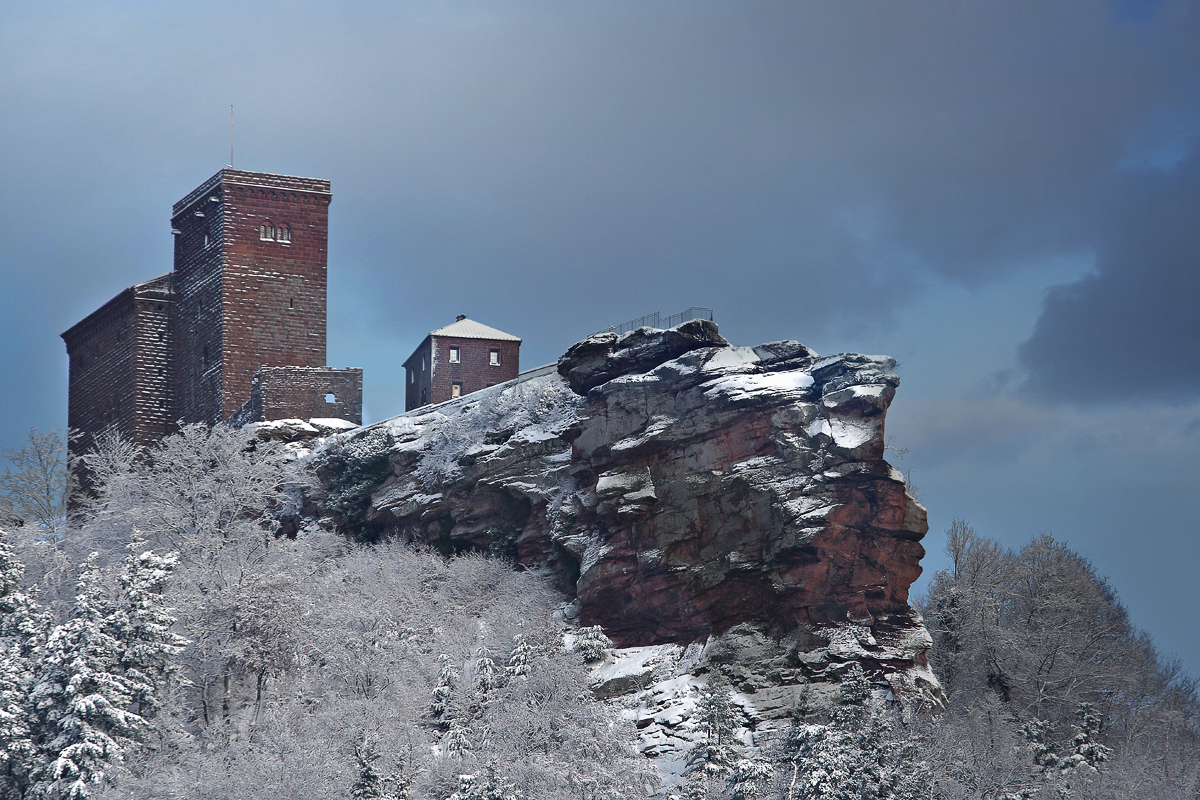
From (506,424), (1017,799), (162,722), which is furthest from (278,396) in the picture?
(1017,799)

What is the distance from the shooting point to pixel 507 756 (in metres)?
42.2

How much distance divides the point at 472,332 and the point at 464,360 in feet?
6.51


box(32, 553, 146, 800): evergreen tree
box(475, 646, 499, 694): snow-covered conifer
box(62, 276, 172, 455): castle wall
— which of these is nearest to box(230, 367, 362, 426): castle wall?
box(62, 276, 172, 455): castle wall

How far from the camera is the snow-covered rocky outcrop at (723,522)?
4800cm

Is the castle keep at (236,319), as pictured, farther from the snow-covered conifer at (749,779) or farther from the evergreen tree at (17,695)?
the snow-covered conifer at (749,779)

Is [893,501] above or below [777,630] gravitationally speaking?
above

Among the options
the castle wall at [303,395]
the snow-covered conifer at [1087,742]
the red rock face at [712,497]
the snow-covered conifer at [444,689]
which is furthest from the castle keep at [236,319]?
the snow-covered conifer at [1087,742]

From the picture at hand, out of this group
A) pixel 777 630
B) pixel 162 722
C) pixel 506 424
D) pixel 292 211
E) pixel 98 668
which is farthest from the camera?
pixel 292 211

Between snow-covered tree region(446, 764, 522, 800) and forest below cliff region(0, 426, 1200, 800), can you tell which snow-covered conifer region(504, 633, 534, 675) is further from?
snow-covered tree region(446, 764, 522, 800)

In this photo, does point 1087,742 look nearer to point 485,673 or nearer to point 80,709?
point 485,673

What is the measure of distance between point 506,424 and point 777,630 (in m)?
18.8

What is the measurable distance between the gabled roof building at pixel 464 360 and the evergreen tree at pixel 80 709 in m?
44.4

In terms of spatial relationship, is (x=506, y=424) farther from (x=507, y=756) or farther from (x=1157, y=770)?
(x=1157, y=770)

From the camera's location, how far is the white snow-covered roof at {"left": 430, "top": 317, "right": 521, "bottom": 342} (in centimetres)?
8381
